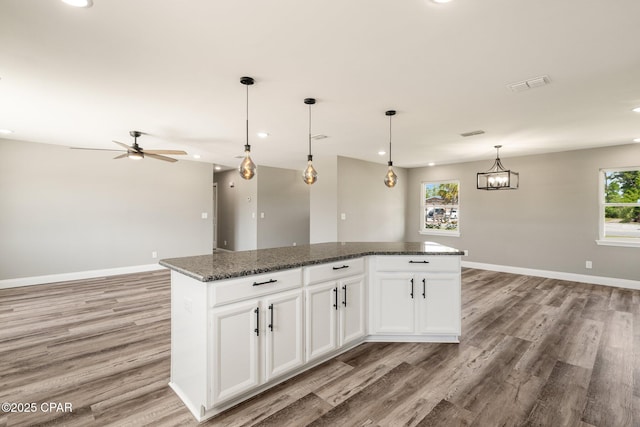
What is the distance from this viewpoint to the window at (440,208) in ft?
23.8

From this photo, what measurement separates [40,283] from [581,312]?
8338mm

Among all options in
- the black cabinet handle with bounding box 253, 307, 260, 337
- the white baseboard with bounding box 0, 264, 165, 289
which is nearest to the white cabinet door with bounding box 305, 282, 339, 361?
the black cabinet handle with bounding box 253, 307, 260, 337

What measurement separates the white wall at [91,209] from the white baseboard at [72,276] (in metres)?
0.07

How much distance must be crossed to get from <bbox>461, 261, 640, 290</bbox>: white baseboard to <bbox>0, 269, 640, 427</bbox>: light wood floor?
145 centimetres

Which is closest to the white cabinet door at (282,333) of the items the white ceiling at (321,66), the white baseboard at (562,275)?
the white ceiling at (321,66)

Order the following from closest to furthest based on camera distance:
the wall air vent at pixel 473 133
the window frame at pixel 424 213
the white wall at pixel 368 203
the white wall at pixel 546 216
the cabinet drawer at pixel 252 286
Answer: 1. the cabinet drawer at pixel 252 286
2. the wall air vent at pixel 473 133
3. the white wall at pixel 546 216
4. the white wall at pixel 368 203
5. the window frame at pixel 424 213

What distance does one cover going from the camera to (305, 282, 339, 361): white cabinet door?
2.44 meters

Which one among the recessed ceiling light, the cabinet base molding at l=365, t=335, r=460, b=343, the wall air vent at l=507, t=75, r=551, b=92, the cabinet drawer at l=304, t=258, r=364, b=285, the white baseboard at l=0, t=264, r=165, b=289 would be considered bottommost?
the cabinet base molding at l=365, t=335, r=460, b=343

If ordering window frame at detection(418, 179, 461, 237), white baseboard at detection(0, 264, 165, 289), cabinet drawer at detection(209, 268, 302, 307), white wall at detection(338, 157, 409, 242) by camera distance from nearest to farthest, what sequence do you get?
1. cabinet drawer at detection(209, 268, 302, 307)
2. white baseboard at detection(0, 264, 165, 289)
3. white wall at detection(338, 157, 409, 242)
4. window frame at detection(418, 179, 461, 237)

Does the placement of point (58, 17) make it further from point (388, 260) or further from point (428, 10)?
point (388, 260)

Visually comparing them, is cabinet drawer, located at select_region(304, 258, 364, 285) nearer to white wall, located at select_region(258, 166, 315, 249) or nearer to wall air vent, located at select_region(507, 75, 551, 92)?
wall air vent, located at select_region(507, 75, 551, 92)

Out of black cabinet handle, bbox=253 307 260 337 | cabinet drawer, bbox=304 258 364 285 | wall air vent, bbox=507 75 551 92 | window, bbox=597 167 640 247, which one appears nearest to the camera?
black cabinet handle, bbox=253 307 260 337

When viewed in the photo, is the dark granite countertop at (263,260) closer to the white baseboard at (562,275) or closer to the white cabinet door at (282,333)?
the white cabinet door at (282,333)

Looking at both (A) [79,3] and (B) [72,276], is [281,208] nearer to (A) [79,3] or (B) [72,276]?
(B) [72,276]
